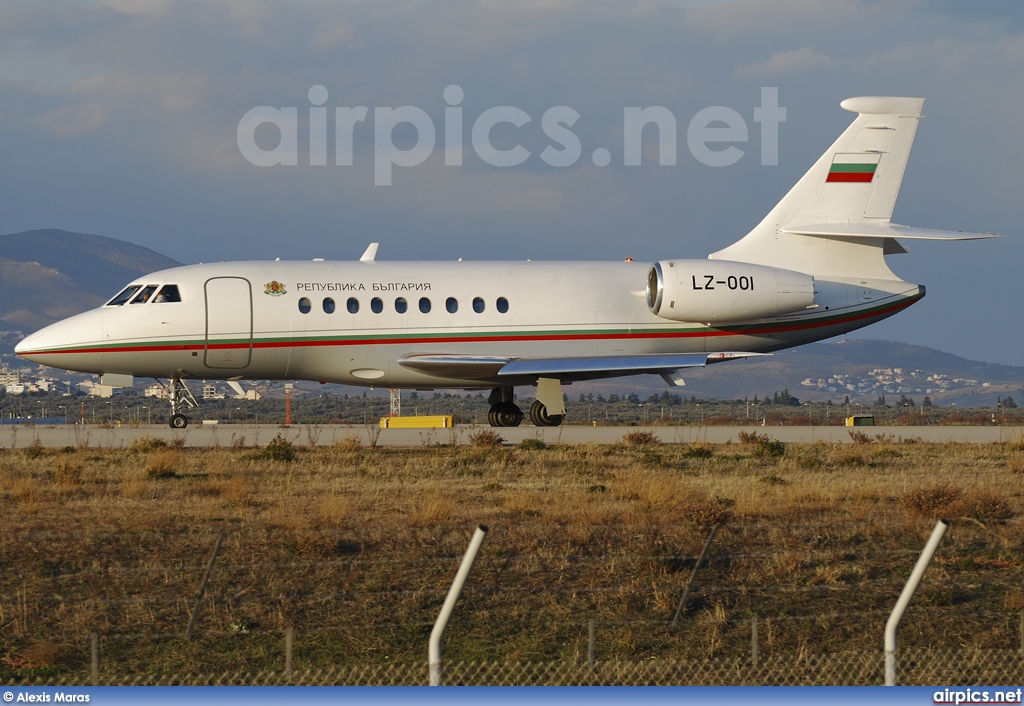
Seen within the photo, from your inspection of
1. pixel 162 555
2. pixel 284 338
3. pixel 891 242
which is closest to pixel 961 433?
pixel 891 242

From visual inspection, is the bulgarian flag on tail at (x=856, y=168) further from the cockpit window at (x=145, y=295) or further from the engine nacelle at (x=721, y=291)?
the cockpit window at (x=145, y=295)

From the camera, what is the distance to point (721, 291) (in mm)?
30859

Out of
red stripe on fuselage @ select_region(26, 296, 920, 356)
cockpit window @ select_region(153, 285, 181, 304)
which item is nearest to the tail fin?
red stripe on fuselage @ select_region(26, 296, 920, 356)

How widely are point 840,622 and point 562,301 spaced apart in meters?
18.5

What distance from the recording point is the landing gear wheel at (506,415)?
32906mm

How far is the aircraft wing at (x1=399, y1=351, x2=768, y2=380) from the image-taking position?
96.0 ft

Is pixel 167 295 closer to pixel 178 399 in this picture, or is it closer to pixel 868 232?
pixel 178 399

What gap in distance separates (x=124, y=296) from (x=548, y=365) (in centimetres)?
979

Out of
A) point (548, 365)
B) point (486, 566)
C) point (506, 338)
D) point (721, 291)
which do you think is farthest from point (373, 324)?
point (486, 566)

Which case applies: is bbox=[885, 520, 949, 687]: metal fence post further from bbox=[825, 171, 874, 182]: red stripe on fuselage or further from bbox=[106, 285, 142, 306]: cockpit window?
bbox=[825, 171, 874, 182]: red stripe on fuselage

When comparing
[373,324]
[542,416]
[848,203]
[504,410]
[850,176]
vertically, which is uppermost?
[850,176]

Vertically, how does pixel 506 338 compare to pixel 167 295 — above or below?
below

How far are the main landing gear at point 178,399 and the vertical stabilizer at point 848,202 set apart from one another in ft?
45.3

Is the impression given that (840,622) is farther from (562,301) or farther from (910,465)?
(562,301)
